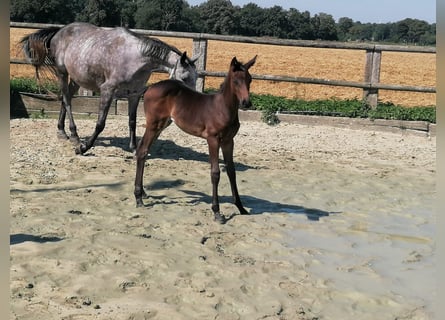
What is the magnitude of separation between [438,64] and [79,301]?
2746 mm

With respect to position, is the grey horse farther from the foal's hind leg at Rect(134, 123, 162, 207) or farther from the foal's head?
the foal's head

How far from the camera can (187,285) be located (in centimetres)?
350

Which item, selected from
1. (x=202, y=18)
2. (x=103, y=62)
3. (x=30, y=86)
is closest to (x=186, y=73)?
(x=103, y=62)

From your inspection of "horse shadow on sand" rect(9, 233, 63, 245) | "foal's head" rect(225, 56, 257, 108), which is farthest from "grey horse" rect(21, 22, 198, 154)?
"horse shadow on sand" rect(9, 233, 63, 245)

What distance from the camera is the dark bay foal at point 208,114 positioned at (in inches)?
191

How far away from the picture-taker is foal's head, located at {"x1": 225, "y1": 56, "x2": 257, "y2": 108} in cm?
462

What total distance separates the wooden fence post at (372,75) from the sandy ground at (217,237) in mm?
2853

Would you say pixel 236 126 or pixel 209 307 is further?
pixel 236 126

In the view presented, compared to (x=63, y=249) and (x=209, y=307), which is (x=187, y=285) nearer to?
(x=209, y=307)

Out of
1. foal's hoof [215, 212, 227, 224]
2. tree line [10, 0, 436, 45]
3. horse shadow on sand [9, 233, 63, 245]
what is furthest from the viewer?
tree line [10, 0, 436, 45]

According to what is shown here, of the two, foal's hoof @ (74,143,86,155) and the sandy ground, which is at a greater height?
foal's hoof @ (74,143,86,155)

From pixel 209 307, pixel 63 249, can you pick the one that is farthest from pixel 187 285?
pixel 63 249

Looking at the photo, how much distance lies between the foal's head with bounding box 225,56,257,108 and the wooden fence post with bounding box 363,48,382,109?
6762 millimetres

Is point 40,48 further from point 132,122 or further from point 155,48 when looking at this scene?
point 155,48
